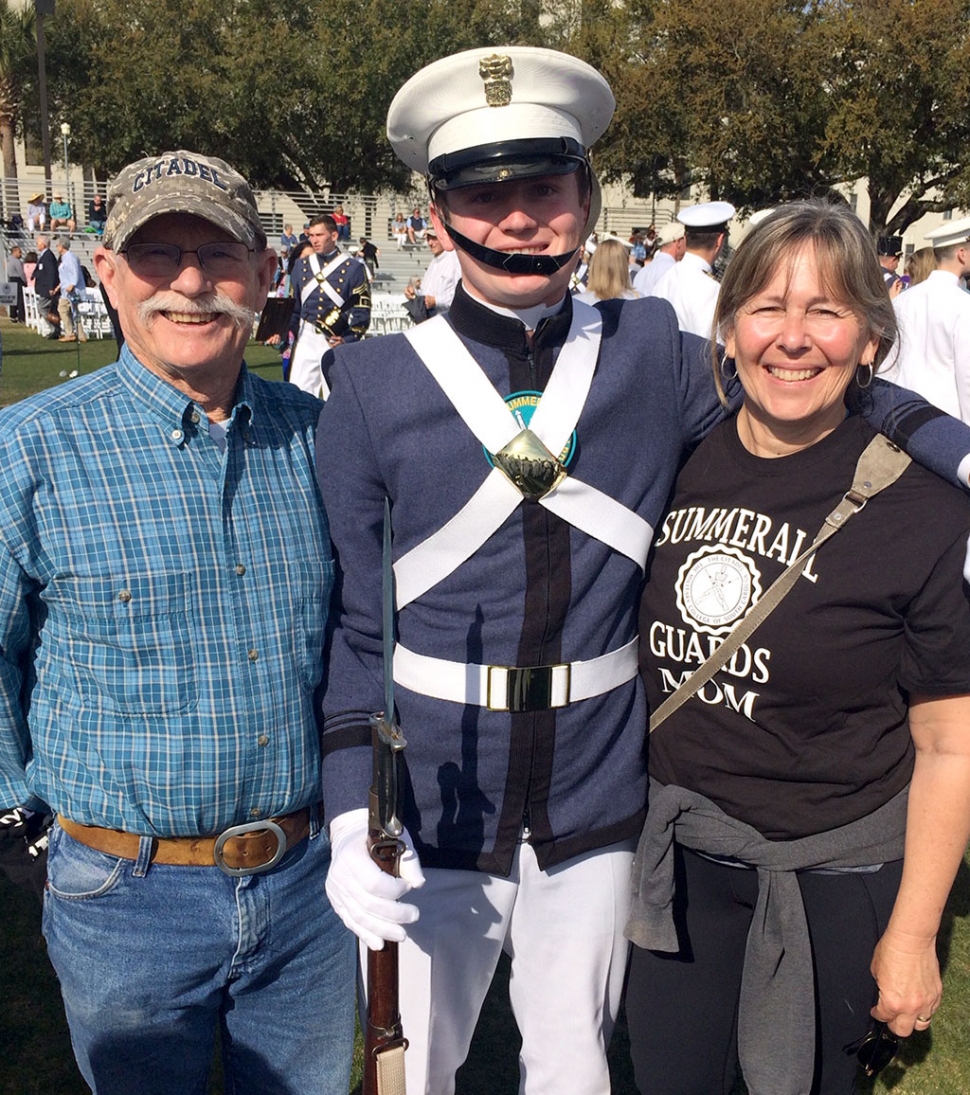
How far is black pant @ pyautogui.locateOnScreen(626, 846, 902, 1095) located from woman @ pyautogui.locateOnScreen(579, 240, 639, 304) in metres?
6.08

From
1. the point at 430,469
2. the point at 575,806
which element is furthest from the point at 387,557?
the point at 575,806

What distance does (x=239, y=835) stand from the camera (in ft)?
6.82

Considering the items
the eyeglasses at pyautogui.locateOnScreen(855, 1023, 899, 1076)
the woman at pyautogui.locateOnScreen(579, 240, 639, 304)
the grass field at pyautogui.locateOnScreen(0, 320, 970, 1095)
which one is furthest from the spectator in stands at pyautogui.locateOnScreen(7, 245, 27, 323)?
the eyeglasses at pyautogui.locateOnScreen(855, 1023, 899, 1076)

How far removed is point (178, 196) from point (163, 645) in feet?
2.53

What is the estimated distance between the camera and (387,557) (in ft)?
5.76

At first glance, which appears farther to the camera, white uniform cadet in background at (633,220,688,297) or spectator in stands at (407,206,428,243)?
spectator in stands at (407,206,428,243)

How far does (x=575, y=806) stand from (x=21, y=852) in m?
1.19

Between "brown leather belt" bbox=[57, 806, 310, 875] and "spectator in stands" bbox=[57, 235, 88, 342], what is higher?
"spectator in stands" bbox=[57, 235, 88, 342]

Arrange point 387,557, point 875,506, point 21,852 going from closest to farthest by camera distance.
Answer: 1. point 387,557
2. point 875,506
3. point 21,852

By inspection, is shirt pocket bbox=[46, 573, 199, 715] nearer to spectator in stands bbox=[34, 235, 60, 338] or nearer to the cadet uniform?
the cadet uniform

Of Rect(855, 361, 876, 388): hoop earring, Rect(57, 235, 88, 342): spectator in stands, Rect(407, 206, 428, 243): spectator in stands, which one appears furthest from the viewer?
Rect(407, 206, 428, 243): spectator in stands

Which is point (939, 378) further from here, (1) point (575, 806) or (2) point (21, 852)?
(2) point (21, 852)

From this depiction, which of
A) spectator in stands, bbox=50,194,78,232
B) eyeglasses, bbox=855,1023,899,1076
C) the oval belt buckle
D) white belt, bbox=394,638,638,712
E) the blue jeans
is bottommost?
eyeglasses, bbox=855,1023,899,1076

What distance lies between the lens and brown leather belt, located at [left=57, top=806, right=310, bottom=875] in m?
2.03
